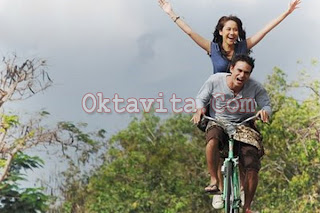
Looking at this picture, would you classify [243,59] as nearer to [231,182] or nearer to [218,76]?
[218,76]

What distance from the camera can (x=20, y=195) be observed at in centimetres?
2011

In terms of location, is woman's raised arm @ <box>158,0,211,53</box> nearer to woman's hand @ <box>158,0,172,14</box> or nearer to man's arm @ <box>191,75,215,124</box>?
woman's hand @ <box>158,0,172,14</box>

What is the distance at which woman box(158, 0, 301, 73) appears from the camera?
5707mm

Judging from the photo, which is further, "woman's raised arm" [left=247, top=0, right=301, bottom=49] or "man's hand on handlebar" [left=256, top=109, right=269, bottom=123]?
"woman's raised arm" [left=247, top=0, right=301, bottom=49]

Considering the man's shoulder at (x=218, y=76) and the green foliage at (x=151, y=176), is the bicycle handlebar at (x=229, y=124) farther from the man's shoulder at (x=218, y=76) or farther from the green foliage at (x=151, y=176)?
the green foliage at (x=151, y=176)

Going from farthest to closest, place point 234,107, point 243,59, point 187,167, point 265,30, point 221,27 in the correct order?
point 187,167 < point 265,30 < point 221,27 < point 234,107 < point 243,59

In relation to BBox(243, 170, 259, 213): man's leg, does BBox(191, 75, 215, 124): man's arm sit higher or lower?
higher

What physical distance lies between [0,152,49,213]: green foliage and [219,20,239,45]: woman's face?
578 inches

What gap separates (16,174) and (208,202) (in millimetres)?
7379

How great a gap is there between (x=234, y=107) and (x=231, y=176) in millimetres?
518

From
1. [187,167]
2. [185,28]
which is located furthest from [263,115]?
[187,167]

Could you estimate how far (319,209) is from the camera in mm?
18719

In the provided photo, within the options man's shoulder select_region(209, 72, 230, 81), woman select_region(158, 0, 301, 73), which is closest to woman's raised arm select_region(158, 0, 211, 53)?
woman select_region(158, 0, 301, 73)

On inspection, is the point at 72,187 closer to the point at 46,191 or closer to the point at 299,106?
the point at 46,191
